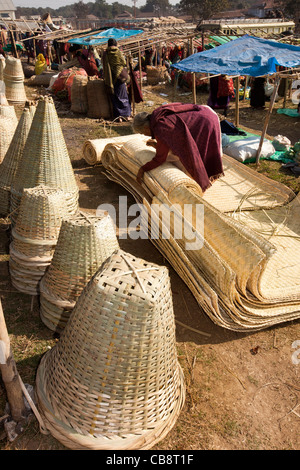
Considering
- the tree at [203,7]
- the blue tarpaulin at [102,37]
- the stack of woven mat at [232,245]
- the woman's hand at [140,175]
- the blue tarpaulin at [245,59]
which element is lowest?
the stack of woven mat at [232,245]

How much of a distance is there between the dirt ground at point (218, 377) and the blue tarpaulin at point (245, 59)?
418 centimetres

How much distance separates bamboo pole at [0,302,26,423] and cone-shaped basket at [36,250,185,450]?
0.20m

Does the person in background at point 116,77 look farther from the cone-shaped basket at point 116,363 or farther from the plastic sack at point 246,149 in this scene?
the cone-shaped basket at point 116,363

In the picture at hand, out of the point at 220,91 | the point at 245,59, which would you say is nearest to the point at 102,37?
the point at 220,91

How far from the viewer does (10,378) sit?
2.06 m

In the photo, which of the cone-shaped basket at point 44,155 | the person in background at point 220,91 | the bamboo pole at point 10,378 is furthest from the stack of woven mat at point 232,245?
the person in background at point 220,91

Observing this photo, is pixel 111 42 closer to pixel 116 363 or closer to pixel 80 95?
pixel 80 95

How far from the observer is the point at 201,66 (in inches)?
268

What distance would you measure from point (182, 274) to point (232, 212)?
154 centimetres

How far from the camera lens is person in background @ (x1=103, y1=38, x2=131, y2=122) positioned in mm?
8547

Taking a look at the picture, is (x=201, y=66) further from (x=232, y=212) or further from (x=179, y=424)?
(x=179, y=424)

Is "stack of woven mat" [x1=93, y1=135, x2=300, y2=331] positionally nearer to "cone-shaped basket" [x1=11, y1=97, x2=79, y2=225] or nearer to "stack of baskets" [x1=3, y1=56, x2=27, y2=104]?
"cone-shaped basket" [x1=11, y1=97, x2=79, y2=225]

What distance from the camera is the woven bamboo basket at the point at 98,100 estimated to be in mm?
8992
